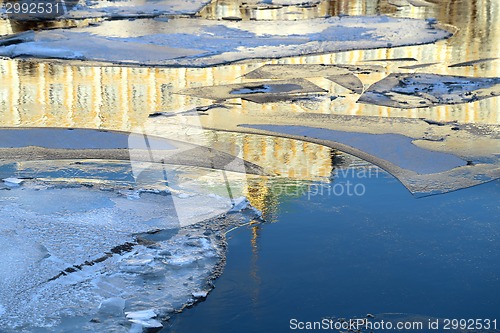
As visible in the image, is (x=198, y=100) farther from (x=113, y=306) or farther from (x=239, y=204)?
(x=113, y=306)

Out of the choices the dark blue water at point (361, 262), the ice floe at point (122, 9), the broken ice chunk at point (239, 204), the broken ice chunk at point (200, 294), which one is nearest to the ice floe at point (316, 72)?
the dark blue water at point (361, 262)

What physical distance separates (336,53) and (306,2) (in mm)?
6552

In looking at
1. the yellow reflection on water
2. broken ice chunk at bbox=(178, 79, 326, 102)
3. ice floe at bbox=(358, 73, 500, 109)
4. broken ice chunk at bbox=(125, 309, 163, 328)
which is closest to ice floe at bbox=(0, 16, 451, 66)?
the yellow reflection on water

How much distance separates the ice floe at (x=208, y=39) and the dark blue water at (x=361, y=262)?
5558 mm

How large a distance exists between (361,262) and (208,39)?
811 cm

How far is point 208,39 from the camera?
485 inches

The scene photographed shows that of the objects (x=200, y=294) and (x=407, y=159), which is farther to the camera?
(x=407, y=159)

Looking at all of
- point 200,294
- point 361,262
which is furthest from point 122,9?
point 200,294

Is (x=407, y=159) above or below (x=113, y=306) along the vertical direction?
above

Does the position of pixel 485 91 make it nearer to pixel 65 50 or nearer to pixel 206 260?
pixel 206 260

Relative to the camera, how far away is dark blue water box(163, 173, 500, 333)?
415 cm

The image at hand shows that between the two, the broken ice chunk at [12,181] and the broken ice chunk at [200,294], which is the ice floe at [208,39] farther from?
the broken ice chunk at [200,294]

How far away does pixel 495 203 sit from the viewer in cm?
562

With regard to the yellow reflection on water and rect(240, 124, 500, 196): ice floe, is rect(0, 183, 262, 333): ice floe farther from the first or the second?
rect(240, 124, 500, 196): ice floe
